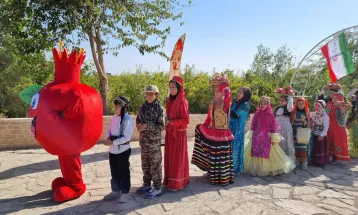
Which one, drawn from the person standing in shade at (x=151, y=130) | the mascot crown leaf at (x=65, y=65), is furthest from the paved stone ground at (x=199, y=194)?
the mascot crown leaf at (x=65, y=65)

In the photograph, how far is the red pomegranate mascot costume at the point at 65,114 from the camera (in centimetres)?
359

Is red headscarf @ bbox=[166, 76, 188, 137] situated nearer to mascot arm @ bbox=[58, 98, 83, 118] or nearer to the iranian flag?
mascot arm @ bbox=[58, 98, 83, 118]

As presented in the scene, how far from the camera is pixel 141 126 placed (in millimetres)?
4113

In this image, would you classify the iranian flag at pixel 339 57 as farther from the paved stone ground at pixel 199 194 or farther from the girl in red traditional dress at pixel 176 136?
the girl in red traditional dress at pixel 176 136

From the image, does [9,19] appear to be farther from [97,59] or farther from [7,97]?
[7,97]

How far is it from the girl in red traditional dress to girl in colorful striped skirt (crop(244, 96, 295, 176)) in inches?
62.4

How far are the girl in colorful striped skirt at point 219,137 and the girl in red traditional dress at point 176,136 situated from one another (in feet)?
1.68

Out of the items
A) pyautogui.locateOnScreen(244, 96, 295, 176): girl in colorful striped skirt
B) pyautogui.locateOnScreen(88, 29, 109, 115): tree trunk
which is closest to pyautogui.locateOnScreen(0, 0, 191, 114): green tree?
pyautogui.locateOnScreen(88, 29, 109, 115): tree trunk

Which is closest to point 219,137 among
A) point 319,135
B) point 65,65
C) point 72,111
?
point 72,111

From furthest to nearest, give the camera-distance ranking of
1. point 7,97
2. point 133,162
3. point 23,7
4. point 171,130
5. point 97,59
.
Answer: point 7,97
point 97,59
point 23,7
point 133,162
point 171,130

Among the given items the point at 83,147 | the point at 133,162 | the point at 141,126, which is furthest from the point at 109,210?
the point at 133,162

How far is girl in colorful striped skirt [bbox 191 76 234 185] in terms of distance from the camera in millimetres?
4742

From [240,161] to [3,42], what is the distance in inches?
332

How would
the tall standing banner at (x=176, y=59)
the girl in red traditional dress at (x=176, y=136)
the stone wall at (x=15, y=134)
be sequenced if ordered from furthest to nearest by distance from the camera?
the stone wall at (x=15, y=134), the tall standing banner at (x=176, y=59), the girl in red traditional dress at (x=176, y=136)
